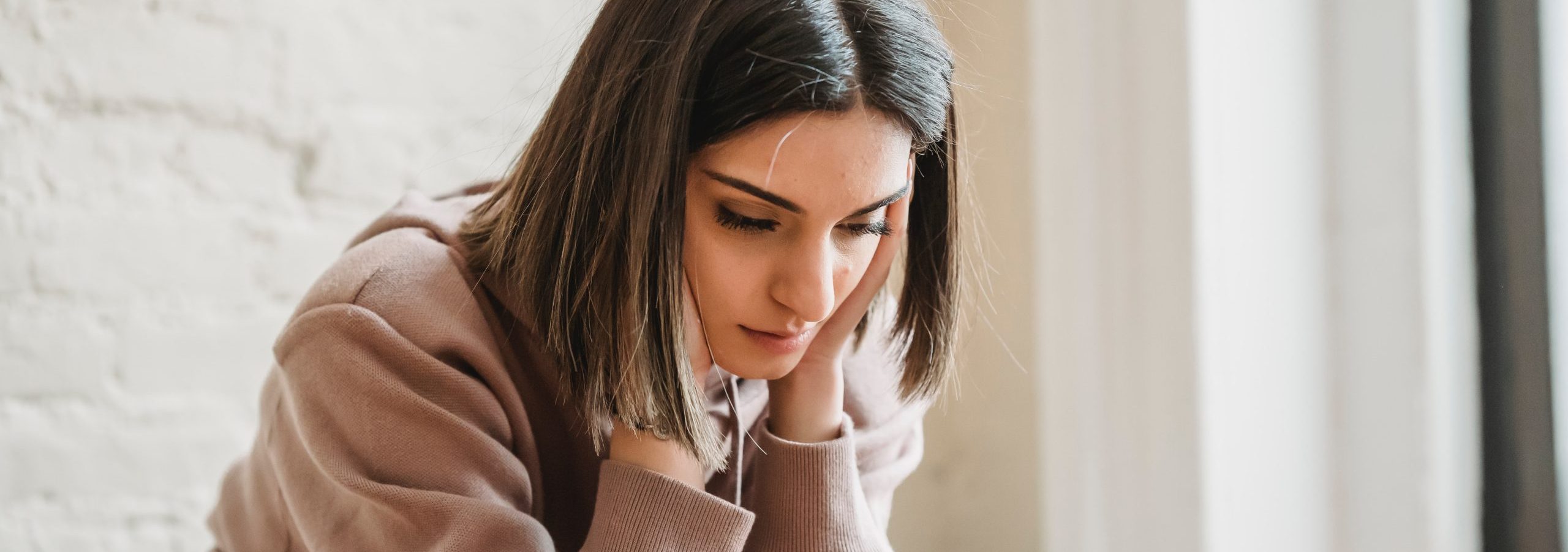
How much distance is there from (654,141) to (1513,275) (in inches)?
26.8

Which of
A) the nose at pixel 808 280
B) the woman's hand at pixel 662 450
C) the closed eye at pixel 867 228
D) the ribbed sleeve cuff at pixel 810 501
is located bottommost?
the ribbed sleeve cuff at pixel 810 501

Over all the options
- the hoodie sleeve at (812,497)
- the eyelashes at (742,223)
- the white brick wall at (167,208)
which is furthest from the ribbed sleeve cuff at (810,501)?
the white brick wall at (167,208)

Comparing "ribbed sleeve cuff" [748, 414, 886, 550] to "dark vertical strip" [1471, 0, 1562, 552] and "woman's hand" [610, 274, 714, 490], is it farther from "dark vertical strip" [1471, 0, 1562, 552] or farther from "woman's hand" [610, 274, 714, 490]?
"dark vertical strip" [1471, 0, 1562, 552]

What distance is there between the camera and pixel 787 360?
0.77 m

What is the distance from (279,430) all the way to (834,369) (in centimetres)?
41

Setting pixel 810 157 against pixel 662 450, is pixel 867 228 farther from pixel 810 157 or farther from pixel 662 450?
pixel 662 450


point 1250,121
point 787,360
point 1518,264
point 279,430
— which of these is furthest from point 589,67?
point 1518,264

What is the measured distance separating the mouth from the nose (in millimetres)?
42

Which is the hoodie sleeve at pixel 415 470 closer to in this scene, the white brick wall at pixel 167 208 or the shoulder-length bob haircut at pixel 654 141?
the shoulder-length bob haircut at pixel 654 141

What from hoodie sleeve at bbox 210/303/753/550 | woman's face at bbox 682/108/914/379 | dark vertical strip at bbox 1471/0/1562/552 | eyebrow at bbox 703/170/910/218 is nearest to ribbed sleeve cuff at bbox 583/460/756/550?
hoodie sleeve at bbox 210/303/753/550

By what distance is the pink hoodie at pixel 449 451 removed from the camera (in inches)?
28.6

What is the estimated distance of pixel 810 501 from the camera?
84cm

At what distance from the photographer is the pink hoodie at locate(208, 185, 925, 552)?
2.38 feet

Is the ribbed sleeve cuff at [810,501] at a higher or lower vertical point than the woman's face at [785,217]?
lower
